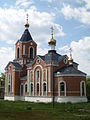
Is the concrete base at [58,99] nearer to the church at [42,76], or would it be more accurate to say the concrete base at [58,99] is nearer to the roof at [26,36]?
the church at [42,76]

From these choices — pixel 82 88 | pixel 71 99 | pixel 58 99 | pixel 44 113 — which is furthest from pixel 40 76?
pixel 44 113

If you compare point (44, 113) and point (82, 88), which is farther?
point (82, 88)

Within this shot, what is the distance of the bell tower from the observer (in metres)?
42.3

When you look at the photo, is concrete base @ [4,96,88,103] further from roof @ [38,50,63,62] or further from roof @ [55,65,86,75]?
roof @ [38,50,63,62]

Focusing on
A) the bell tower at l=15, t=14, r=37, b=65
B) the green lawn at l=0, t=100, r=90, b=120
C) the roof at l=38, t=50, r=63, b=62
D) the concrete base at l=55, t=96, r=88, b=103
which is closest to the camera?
the green lawn at l=0, t=100, r=90, b=120

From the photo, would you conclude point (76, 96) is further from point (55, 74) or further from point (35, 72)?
point (35, 72)

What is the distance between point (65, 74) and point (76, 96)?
11.1ft

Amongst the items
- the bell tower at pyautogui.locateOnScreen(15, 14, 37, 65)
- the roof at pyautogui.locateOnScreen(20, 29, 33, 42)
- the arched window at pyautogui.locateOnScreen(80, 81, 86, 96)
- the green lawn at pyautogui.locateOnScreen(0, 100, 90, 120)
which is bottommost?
the green lawn at pyautogui.locateOnScreen(0, 100, 90, 120)

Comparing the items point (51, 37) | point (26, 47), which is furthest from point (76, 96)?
point (26, 47)

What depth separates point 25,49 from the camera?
4250 cm

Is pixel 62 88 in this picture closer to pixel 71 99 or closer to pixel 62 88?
pixel 62 88

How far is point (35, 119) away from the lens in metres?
15.1

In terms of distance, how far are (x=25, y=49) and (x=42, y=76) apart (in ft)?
28.1

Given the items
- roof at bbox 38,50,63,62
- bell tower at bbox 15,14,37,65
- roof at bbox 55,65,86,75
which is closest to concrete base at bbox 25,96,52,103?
roof at bbox 55,65,86,75
